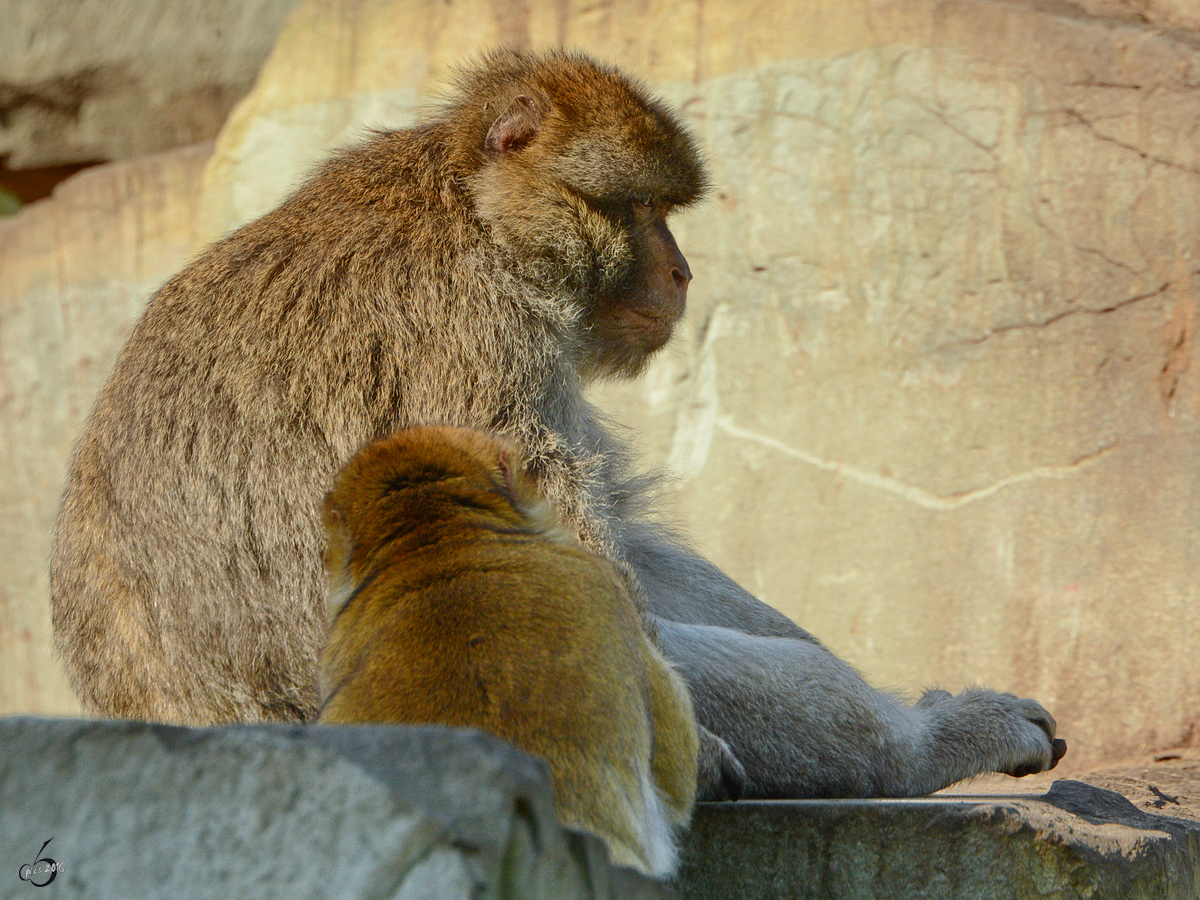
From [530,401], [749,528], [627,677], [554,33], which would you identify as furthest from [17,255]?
[627,677]

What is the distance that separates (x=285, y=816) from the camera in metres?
1.60

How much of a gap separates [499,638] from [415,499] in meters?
0.43

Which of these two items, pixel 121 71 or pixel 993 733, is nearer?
pixel 993 733

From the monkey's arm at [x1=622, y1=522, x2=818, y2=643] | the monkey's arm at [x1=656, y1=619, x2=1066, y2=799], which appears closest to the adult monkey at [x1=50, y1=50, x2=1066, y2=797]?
the monkey's arm at [x1=656, y1=619, x2=1066, y2=799]

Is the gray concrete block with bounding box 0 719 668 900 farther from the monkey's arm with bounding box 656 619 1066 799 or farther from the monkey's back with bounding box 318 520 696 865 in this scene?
the monkey's arm with bounding box 656 619 1066 799

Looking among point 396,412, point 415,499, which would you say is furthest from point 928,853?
point 396,412

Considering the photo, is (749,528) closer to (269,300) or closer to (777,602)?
(777,602)

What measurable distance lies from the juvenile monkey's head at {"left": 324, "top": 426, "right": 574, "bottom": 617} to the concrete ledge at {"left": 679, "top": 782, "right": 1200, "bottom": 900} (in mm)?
852

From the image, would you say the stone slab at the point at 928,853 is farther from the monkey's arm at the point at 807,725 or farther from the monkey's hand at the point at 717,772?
the monkey's arm at the point at 807,725

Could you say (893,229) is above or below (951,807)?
above

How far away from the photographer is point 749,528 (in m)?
7.14

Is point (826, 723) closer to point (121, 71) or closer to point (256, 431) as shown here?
point (256, 431)

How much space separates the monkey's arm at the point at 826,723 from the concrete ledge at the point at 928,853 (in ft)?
1.27

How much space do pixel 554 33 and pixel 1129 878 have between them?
6124 mm
